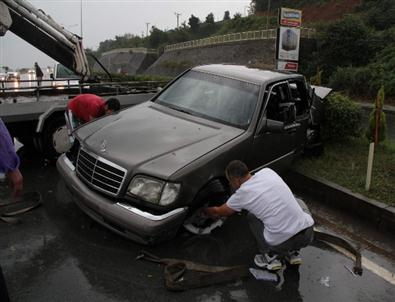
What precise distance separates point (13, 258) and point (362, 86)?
22822mm

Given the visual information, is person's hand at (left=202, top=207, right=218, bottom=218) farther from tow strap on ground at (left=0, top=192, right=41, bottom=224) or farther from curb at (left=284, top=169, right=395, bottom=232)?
curb at (left=284, top=169, right=395, bottom=232)

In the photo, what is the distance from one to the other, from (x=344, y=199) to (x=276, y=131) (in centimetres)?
151

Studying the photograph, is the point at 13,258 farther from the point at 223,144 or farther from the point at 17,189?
the point at 223,144

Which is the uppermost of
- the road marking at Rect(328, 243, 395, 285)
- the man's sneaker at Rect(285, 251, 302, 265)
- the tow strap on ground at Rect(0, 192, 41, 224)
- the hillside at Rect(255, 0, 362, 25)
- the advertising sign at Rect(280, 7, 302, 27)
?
the hillside at Rect(255, 0, 362, 25)

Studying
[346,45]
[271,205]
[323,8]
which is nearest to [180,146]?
[271,205]

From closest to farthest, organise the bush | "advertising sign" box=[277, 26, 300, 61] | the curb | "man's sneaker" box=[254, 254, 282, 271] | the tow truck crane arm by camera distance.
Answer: "man's sneaker" box=[254, 254, 282, 271] < the curb < the bush < the tow truck crane arm < "advertising sign" box=[277, 26, 300, 61]

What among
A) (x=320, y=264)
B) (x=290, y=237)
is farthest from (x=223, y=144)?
(x=320, y=264)

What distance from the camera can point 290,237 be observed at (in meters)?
3.75

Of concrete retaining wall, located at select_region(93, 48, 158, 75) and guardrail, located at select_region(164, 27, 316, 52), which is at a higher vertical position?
guardrail, located at select_region(164, 27, 316, 52)

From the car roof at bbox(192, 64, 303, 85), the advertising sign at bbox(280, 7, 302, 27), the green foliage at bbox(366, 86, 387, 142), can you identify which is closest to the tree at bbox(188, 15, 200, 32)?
the advertising sign at bbox(280, 7, 302, 27)

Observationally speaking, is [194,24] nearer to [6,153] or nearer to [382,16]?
[382,16]

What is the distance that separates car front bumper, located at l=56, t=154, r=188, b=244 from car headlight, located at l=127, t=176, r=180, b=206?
0.12 meters

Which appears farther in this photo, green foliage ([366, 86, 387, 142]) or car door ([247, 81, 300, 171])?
green foliage ([366, 86, 387, 142])

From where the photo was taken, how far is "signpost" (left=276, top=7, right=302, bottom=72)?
1104 cm
